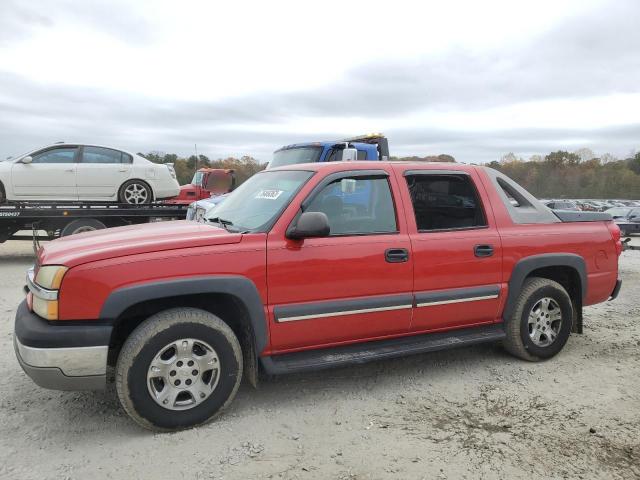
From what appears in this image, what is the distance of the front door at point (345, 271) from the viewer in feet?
11.5

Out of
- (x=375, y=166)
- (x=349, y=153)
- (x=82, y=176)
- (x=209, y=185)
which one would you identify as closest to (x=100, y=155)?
(x=82, y=176)

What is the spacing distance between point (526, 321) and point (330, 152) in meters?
5.32

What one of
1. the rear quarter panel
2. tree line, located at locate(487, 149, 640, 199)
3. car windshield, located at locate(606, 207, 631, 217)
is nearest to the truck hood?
the rear quarter panel

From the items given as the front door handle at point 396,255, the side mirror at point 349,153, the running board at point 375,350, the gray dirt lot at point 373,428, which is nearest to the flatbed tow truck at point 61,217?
the side mirror at point 349,153

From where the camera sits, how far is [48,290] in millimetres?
3045

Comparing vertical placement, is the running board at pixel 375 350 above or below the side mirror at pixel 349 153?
below

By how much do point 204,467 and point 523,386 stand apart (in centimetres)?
259

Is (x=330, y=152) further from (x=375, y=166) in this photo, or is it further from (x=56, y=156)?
(x=56, y=156)

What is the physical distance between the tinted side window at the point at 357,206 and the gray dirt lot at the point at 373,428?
4.19ft

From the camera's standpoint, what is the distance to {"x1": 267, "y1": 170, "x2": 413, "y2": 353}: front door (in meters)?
3.49

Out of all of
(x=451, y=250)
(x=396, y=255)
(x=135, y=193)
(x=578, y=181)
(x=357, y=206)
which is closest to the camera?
(x=396, y=255)

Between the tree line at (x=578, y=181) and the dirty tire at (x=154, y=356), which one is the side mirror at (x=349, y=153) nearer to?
the dirty tire at (x=154, y=356)

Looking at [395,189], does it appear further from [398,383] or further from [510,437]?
[510,437]

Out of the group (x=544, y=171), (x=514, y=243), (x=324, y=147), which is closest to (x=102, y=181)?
(x=324, y=147)
